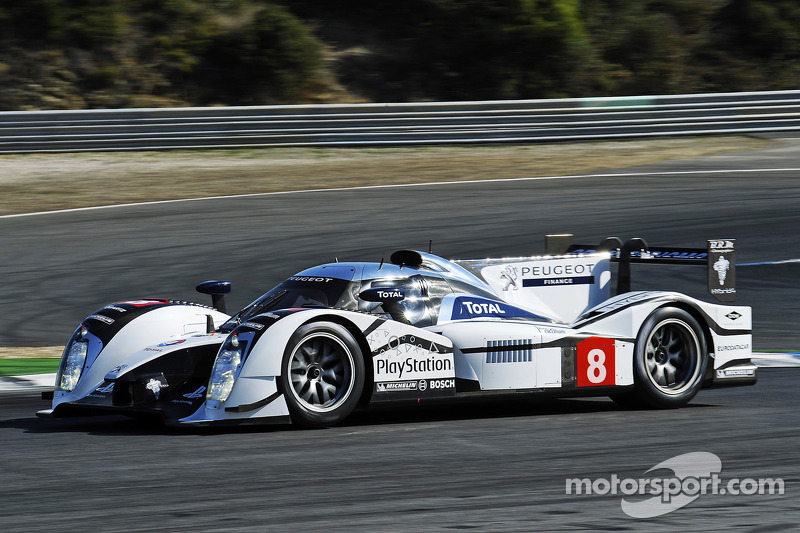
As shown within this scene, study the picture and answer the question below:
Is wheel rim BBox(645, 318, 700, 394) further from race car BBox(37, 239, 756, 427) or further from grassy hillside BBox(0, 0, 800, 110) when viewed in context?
grassy hillside BBox(0, 0, 800, 110)

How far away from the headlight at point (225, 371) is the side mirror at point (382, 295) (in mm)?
850

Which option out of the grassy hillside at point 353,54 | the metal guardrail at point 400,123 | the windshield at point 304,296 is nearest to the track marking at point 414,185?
the metal guardrail at point 400,123

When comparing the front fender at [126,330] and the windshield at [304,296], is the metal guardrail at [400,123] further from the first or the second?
the windshield at [304,296]

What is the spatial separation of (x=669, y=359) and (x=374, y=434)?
2390 mm

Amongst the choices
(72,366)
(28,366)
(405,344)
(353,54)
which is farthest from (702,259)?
(353,54)

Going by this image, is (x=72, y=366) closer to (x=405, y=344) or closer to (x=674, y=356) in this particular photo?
(x=405, y=344)

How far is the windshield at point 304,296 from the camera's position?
732 cm

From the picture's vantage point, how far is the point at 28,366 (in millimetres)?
9773

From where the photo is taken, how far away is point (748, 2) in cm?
2720

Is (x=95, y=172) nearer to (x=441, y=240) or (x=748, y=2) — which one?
(x=441, y=240)

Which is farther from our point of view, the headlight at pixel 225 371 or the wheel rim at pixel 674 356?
the wheel rim at pixel 674 356

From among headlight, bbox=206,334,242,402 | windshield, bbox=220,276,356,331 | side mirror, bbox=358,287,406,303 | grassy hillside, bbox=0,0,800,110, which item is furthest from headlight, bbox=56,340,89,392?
grassy hillside, bbox=0,0,800,110

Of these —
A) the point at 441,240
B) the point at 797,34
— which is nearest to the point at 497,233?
the point at 441,240

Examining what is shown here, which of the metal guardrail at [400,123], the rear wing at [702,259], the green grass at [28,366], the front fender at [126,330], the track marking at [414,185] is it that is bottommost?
the green grass at [28,366]
